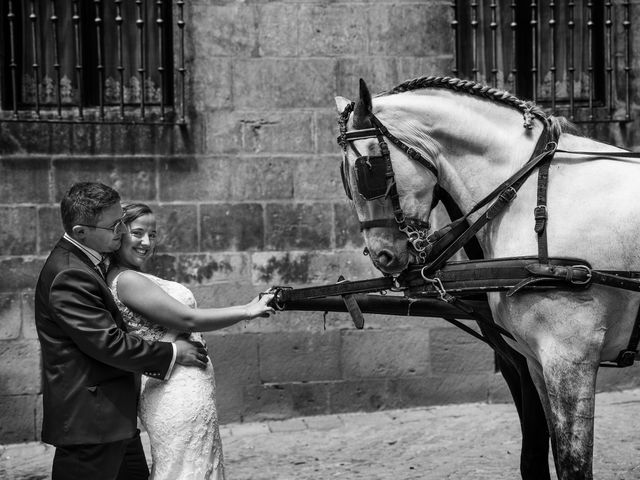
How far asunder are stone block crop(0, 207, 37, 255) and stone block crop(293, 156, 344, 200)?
1852mm

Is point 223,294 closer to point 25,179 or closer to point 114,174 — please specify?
point 114,174

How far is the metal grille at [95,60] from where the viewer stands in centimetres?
633

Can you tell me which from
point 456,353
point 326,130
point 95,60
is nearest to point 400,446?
point 456,353

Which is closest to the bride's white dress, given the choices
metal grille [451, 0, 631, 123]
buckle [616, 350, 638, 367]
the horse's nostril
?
the horse's nostril

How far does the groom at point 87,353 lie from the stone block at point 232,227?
2787 mm

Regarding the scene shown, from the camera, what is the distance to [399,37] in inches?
254

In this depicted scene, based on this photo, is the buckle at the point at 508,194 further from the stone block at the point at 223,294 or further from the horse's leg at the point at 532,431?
the stone block at the point at 223,294

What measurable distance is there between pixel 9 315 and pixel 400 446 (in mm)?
2800

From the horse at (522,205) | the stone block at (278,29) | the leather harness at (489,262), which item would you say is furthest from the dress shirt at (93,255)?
the stone block at (278,29)

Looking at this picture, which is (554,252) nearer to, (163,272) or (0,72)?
(163,272)

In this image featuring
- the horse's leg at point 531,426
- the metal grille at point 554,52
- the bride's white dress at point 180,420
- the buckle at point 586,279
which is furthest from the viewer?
the metal grille at point 554,52

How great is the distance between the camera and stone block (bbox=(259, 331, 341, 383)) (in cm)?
646

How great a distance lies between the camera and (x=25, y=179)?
618cm

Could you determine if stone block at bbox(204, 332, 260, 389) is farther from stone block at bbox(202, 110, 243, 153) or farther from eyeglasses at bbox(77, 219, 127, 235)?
eyeglasses at bbox(77, 219, 127, 235)
